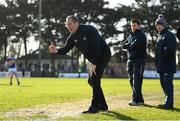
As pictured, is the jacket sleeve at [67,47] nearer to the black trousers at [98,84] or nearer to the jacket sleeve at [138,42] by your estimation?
the black trousers at [98,84]

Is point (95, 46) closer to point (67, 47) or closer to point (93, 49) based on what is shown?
point (93, 49)

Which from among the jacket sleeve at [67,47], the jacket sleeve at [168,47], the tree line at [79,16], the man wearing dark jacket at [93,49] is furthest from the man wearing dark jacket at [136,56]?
the tree line at [79,16]

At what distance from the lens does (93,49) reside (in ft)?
36.8

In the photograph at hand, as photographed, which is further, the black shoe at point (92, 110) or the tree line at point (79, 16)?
the tree line at point (79, 16)

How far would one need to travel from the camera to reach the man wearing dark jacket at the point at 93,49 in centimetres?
1127

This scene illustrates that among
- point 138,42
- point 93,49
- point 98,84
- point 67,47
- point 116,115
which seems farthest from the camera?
point 138,42

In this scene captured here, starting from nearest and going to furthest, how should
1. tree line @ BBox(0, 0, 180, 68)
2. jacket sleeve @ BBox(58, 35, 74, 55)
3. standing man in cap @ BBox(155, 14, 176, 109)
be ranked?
1. jacket sleeve @ BBox(58, 35, 74, 55)
2. standing man in cap @ BBox(155, 14, 176, 109)
3. tree line @ BBox(0, 0, 180, 68)

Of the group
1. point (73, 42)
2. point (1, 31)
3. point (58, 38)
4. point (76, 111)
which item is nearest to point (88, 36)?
point (73, 42)

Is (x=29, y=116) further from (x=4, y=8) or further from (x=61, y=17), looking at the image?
(x=4, y=8)

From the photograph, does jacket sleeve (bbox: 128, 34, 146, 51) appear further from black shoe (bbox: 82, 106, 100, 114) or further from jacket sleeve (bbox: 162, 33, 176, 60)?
black shoe (bbox: 82, 106, 100, 114)

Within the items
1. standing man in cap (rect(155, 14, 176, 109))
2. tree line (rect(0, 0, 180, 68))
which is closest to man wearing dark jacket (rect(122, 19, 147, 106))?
standing man in cap (rect(155, 14, 176, 109))

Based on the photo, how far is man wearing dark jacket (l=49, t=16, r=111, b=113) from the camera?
11.3 meters

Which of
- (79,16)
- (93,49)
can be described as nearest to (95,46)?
(93,49)

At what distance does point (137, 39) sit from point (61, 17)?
218 feet
